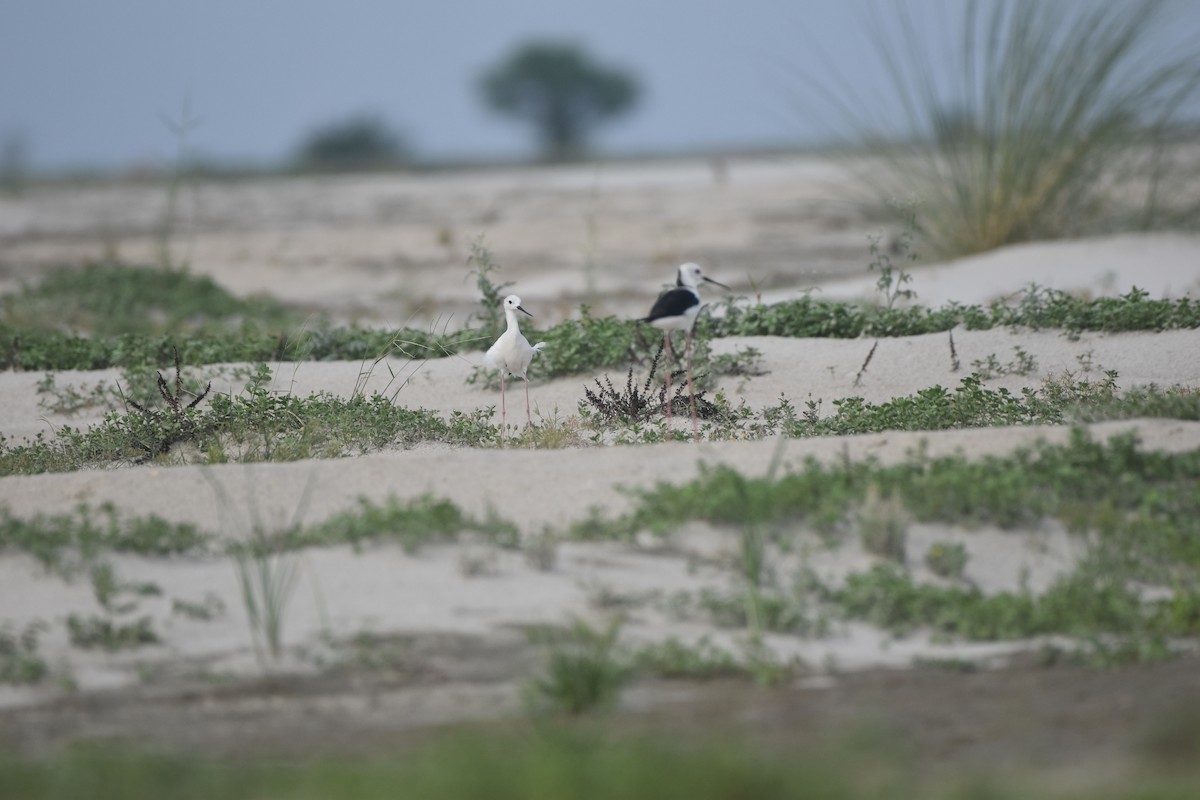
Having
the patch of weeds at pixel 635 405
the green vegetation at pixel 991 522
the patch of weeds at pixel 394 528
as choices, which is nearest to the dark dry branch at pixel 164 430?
the patch of weeds at pixel 635 405

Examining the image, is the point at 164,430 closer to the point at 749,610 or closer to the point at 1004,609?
the point at 749,610

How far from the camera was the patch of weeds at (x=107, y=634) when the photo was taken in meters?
4.84

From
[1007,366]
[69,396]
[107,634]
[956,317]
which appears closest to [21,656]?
[107,634]

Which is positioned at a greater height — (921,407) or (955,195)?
(955,195)

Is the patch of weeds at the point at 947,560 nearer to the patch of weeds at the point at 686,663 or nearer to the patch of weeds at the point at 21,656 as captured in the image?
the patch of weeds at the point at 686,663

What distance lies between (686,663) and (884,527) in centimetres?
107

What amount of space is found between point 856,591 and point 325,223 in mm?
22706

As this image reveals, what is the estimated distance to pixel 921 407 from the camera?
7340 mm

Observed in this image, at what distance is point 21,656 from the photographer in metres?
4.74

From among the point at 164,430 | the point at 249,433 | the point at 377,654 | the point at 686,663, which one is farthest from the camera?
the point at 249,433

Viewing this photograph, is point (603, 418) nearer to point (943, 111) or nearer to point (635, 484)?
point (635, 484)

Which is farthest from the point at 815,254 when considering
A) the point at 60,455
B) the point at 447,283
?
the point at 60,455

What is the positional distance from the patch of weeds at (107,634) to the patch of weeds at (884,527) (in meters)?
2.52

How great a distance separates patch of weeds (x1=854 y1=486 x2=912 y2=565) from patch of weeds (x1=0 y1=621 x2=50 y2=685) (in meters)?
2.85
